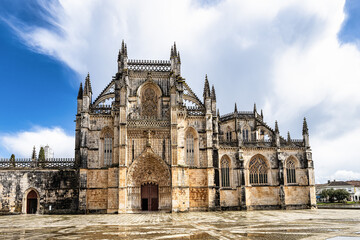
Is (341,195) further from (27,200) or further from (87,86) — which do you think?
(27,200)

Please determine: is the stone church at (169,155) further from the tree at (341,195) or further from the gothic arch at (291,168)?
the tree at (341,195)

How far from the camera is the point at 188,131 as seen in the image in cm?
3841

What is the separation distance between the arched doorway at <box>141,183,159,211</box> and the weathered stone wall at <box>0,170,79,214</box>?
24.4ft

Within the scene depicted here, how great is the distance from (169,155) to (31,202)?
54.3ft

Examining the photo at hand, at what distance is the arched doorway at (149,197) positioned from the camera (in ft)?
115

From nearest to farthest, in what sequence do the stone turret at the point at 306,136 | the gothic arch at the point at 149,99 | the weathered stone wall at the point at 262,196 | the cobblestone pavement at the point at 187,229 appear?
the cobblestone pavement at the point at 187,229
the gothic arch at the point at 149,99
the weathered stone wall at the point at 262,196
the stone turret at the point at 306,136

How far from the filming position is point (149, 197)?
115 feet

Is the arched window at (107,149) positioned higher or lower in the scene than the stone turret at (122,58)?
lower

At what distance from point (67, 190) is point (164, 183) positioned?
11084mm

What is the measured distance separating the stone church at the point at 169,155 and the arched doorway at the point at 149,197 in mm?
111

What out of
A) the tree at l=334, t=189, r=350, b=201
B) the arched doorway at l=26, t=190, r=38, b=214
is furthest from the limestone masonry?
the tree at l=334, t=189, r=350, b=201

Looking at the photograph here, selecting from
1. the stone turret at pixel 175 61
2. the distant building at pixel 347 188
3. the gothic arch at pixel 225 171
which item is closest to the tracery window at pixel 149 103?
the stone turret at pixel 175 61

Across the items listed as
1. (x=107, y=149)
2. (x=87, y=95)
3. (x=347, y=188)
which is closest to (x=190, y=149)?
(x=107, y=149)

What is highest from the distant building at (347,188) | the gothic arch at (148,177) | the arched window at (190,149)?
the arched window at (190,149)
